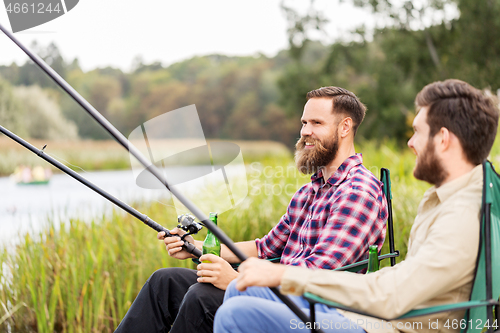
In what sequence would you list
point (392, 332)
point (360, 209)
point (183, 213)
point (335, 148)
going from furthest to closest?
point (335, 148), point (183, 213), point (360, 209), point (392, 332)

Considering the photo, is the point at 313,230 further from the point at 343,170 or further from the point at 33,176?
the point at 33,176

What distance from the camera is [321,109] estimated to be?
1977 millimetres

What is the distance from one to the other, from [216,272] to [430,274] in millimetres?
872

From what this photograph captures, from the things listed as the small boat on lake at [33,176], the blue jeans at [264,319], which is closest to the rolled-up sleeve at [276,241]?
the blue jeans at [264,319]

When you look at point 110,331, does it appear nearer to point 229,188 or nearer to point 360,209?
point 229,188

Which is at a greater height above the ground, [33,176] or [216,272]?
[33,176]

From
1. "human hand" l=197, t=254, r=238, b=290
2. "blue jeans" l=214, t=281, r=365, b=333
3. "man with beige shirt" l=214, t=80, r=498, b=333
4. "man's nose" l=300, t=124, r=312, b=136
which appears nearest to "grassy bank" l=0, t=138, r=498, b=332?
"human hand" l=197, t=254, r=238, b=290

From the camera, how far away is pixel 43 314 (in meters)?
2.61

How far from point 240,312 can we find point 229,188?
573 millimetres

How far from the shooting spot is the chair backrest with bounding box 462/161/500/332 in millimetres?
1211

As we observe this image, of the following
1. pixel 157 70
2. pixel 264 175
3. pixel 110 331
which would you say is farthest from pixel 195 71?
pixel 110 331

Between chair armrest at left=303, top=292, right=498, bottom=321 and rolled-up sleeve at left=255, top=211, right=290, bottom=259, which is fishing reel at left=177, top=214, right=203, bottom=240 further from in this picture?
chair armrest at left=303, top=292, right=498, bottom=321

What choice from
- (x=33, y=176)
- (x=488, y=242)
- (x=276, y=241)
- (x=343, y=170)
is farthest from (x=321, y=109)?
(x=33, y=176)

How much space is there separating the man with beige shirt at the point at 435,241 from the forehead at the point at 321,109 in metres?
0.63
